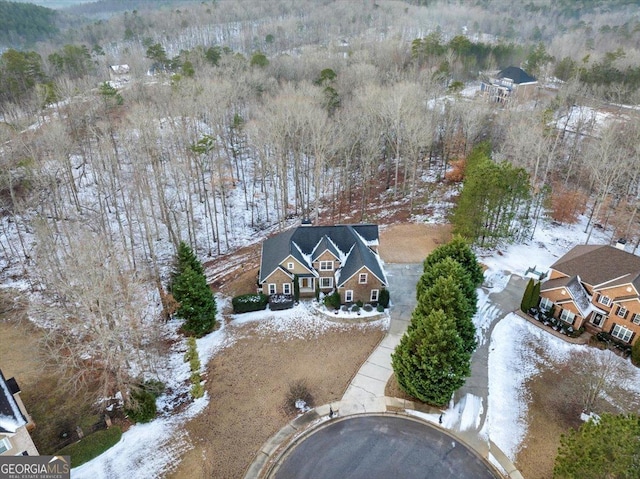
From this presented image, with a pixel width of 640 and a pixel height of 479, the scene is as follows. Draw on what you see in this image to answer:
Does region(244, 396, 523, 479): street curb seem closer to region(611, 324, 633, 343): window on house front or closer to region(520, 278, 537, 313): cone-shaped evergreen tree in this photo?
region(520, 278, 537, 313): cone-shaped evergreen tree

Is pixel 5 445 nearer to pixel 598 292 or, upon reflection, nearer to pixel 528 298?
pixel 528 298

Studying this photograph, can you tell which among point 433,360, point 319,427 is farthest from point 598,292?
point 319,427

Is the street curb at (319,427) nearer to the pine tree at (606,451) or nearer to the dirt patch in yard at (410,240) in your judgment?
the pine tree at (606,451)

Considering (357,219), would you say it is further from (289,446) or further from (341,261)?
(289,446)

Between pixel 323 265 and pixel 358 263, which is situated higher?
pixel 358 263

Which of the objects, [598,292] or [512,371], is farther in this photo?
[598,292]

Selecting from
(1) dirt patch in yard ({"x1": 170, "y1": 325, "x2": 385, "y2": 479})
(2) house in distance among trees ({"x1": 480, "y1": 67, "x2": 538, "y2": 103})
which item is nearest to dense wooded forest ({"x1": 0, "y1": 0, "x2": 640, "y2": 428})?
(2) house in distance among trees ({"x1": 480, "y1": 67, "x2": 538, "y2": 103})

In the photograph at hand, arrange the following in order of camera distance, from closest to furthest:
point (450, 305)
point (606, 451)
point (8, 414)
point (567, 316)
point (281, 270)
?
1. point (606, 451)
2. point (8, 414)
3. point (450, 305)
4. point (567, 316)
5. point (281, 270)
